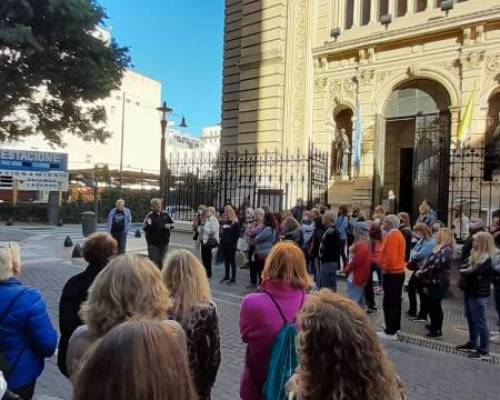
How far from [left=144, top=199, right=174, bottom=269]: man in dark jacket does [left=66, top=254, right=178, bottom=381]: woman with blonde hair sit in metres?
8.22

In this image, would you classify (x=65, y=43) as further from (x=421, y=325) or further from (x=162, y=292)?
(x=162, y=292)

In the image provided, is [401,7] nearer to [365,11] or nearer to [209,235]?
[365,11]

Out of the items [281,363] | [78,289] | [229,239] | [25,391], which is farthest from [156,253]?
[281,363]

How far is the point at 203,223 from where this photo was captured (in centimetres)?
1170

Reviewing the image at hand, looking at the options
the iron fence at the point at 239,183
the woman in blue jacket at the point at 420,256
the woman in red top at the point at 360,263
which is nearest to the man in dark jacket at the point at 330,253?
the woman in red top at the point at 360,263

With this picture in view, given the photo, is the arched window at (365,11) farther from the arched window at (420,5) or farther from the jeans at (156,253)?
the jeans at (156,253)

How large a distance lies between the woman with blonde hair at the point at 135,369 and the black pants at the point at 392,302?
6515mm

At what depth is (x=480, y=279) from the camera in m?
6.66

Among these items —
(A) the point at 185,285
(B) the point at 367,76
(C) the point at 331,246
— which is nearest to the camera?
(A) the point at 185,285

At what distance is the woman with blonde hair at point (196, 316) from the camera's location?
3.06 metres

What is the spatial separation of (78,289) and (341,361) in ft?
8.14

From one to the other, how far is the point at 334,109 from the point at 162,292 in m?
17.7

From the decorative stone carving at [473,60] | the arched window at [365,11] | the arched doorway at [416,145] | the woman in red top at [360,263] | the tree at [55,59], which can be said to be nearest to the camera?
the woman in red top at [360,263]

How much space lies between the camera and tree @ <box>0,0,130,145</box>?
1728cm
